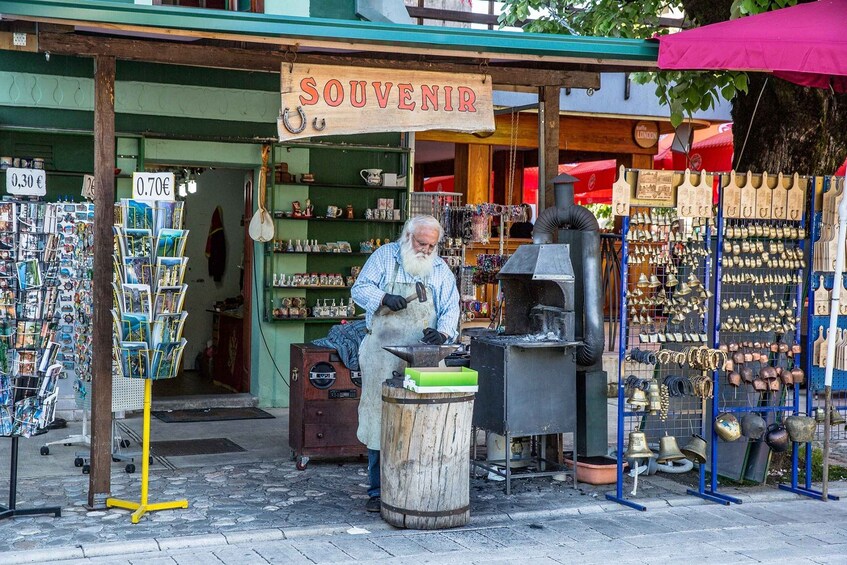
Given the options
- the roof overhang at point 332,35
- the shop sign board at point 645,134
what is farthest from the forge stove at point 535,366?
the shop sign board at point 645,134

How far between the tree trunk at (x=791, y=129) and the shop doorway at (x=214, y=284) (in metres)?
5.94

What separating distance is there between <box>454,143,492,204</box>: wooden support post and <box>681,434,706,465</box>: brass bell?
6.66m

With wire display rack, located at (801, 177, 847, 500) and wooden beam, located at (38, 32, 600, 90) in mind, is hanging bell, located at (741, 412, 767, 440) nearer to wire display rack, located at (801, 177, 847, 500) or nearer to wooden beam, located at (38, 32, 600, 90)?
wire display rack, located at (801, 177, 847, 500)

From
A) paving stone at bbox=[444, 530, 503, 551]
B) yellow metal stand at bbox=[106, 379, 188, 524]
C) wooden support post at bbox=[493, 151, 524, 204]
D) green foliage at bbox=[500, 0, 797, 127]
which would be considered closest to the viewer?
paving stone at bbox=[444, 530, 503, 551]

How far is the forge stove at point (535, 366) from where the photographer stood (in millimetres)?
7379

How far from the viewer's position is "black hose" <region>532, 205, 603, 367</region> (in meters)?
7.76

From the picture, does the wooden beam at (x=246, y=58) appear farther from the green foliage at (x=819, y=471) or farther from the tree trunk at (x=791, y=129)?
the green foliage at (x=819, y=471)

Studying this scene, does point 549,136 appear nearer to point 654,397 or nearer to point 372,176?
point 654,397

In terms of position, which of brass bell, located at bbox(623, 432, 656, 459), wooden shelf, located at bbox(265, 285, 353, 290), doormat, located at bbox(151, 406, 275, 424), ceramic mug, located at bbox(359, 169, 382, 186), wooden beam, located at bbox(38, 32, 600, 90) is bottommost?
doormat, located at bbox(151, 406, 275, 424)

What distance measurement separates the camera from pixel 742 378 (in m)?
7.75

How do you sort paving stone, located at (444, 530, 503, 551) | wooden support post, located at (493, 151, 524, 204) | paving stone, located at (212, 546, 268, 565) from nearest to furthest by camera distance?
paving stone, located at (212, 546, 268, 565), paving stone, located at (444, 530, 503, 551), wooden support post, located at (493, 151, 524, 204)

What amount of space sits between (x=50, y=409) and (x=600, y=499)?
3927 mm

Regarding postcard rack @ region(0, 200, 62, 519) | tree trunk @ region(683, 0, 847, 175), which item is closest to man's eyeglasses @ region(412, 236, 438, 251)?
postcard rack @ region(0, 200, 62, 519)

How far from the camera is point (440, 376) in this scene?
6.51 m
